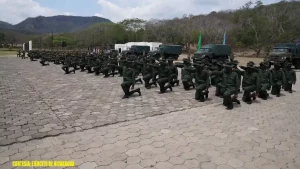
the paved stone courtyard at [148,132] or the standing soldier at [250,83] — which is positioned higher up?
the standing soldier at [250,83]

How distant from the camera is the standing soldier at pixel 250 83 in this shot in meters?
7.41

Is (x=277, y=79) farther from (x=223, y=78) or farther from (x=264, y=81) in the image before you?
(x=223, y=78)

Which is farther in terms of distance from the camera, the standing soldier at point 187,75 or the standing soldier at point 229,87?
the standing soldier at point 187,75

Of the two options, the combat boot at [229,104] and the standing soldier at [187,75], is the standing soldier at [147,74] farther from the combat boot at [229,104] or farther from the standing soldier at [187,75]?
the combat boot at [229,104]

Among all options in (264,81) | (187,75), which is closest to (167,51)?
(187,75)

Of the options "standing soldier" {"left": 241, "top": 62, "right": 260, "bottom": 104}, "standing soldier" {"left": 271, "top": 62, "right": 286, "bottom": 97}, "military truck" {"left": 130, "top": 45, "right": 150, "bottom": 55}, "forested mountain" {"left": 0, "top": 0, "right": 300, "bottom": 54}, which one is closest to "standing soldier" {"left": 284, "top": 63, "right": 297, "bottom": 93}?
"standing soldier" {"left": 271, "top": 62, "right": 286, "bottom": 97}

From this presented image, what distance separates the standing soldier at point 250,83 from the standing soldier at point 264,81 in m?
Result: 0.46

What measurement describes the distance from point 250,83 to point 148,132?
437 centimetres

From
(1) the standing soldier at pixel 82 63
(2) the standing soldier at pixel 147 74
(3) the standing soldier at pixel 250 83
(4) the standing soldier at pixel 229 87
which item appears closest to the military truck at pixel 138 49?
(1) the standing soldier at pixel 82 63

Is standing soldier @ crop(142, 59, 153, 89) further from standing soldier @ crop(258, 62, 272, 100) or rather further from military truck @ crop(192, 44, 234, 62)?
military truck @ crop(192, 44, 234, 62)

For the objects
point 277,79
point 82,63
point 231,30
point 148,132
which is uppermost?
point 231,30

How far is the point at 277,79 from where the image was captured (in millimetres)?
9023

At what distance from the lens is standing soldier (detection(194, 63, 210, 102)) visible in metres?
7.52

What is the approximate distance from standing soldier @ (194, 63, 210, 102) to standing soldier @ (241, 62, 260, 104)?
1162mm
